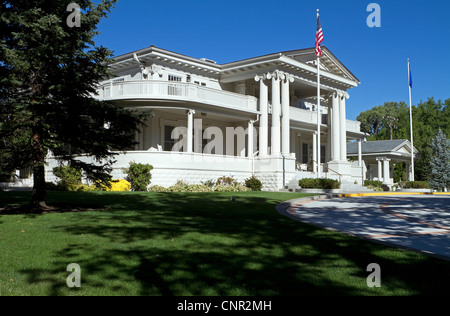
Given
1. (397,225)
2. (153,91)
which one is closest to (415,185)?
(153,91)

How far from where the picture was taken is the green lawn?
4180 millimetres

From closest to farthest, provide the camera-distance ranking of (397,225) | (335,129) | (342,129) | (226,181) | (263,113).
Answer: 1. (397,225)
2. (226,181)
3. (263,113)
4. (335,129)
5. (342,129)

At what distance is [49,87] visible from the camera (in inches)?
413

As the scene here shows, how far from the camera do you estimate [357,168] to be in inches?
1287

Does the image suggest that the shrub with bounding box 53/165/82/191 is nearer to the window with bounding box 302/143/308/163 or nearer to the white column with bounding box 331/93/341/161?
the white column with bounding box 331/93/341/161

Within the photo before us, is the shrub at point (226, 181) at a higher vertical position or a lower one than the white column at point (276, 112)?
lower

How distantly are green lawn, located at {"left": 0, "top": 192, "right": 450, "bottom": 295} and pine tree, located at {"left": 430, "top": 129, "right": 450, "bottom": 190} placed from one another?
35.4 m

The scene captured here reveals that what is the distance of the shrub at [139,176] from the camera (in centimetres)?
2106

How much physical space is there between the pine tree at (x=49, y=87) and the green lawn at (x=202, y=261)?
3036 mm

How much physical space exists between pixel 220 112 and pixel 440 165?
26.4 m

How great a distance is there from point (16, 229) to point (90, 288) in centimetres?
449

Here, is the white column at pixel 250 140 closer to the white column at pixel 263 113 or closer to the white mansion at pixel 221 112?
the white mansion at pixel 221 112

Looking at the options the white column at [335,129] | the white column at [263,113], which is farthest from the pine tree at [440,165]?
the white column at [263,113]

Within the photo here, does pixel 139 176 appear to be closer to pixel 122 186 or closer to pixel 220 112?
pixel 122 186
